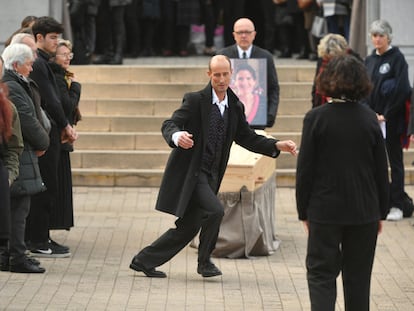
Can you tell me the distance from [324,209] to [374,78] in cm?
565

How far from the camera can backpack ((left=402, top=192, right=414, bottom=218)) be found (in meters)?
13.3

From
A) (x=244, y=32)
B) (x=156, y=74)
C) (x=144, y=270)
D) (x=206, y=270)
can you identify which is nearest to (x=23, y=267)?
(x=144, y=270)

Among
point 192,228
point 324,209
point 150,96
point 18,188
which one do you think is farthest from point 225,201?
point 150,96

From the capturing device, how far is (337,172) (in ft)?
25.2

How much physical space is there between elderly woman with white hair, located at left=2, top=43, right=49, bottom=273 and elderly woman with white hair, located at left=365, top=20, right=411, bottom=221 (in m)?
4.10

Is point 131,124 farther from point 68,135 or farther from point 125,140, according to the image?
point 68,135

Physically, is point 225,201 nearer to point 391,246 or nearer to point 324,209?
point 391,246

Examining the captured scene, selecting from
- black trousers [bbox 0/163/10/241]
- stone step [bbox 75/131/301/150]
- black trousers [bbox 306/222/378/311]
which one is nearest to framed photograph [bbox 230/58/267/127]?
stone step [bbox 75/131/301/150]

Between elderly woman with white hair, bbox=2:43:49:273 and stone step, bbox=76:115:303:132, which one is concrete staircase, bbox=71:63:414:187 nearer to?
stone step, bbox=76:115:303:132

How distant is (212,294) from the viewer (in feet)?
32.0

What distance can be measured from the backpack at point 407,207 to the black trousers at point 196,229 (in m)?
3.56

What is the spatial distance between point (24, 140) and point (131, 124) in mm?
5948

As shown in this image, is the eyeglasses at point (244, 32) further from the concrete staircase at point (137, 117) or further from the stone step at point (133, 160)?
the stone step at point (133, 160)

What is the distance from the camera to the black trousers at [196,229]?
997cm
